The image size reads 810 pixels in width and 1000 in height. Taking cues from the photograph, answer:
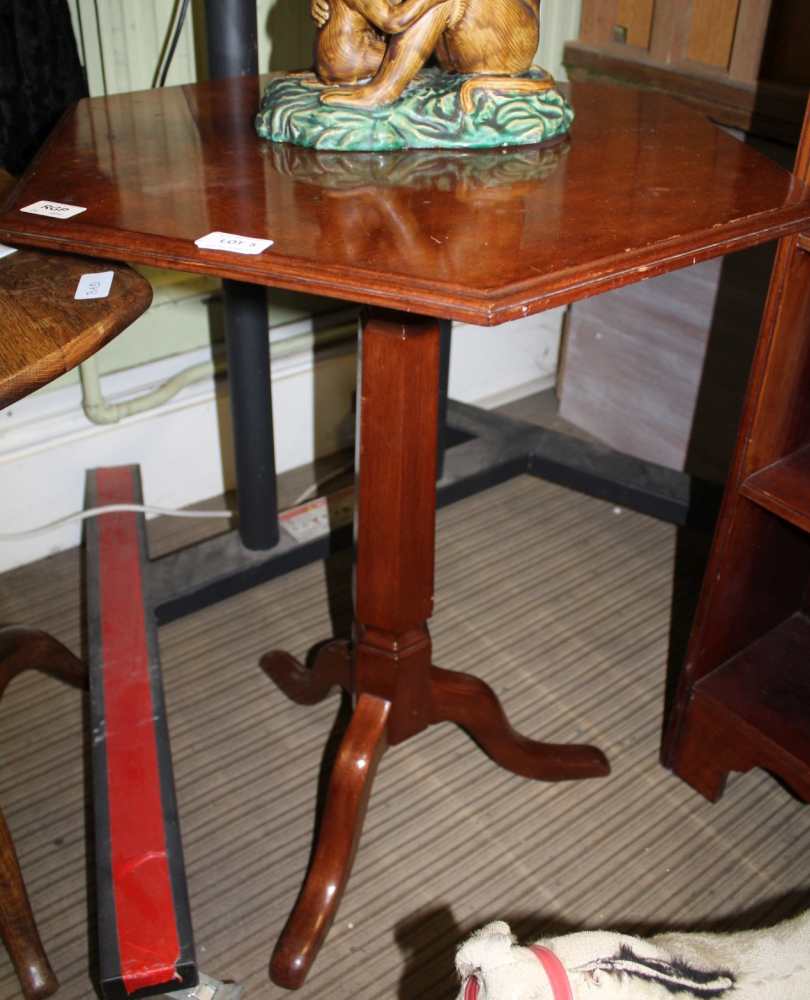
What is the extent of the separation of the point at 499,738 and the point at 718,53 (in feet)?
3.88

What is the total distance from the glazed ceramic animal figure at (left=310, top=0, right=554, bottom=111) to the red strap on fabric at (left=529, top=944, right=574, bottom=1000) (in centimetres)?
77

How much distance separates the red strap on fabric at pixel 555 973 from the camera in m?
0.70

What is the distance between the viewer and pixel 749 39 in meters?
1.60

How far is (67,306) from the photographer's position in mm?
849

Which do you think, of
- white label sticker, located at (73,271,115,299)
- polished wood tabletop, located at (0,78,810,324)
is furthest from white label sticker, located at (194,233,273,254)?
white label sticker, located at (73,271,115,299)

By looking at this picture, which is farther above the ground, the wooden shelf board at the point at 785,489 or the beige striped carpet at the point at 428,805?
the wooden shelf board at the point at 785,489

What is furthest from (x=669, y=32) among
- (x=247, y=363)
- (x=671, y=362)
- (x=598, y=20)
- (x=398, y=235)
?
(x=398, y=235)

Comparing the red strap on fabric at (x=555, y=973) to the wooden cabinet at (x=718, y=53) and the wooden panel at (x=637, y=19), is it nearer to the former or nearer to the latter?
the wooden cabinet at (x=718, y=53)

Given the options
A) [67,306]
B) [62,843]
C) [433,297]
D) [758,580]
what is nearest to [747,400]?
[758,580]

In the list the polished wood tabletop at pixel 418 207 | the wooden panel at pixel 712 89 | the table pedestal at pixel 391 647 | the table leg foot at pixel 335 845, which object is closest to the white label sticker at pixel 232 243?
the polished wood tabletop at pixel 418 207

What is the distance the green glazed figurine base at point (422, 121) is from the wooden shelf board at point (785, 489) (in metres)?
0.47

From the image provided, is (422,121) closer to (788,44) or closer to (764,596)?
(764,596)

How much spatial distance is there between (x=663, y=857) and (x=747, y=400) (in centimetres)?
59

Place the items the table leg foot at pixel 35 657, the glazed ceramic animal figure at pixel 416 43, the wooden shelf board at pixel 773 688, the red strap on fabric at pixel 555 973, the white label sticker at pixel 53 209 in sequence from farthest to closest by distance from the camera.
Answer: the table leg foot at pixel 35 657 < the wooden shelf board at pixel 773 688 < the glazed ceramic animal figure at pixel 416 43 < the white label sticker at pixel 53 209 < the red strap on fabric at pixel 555 973
